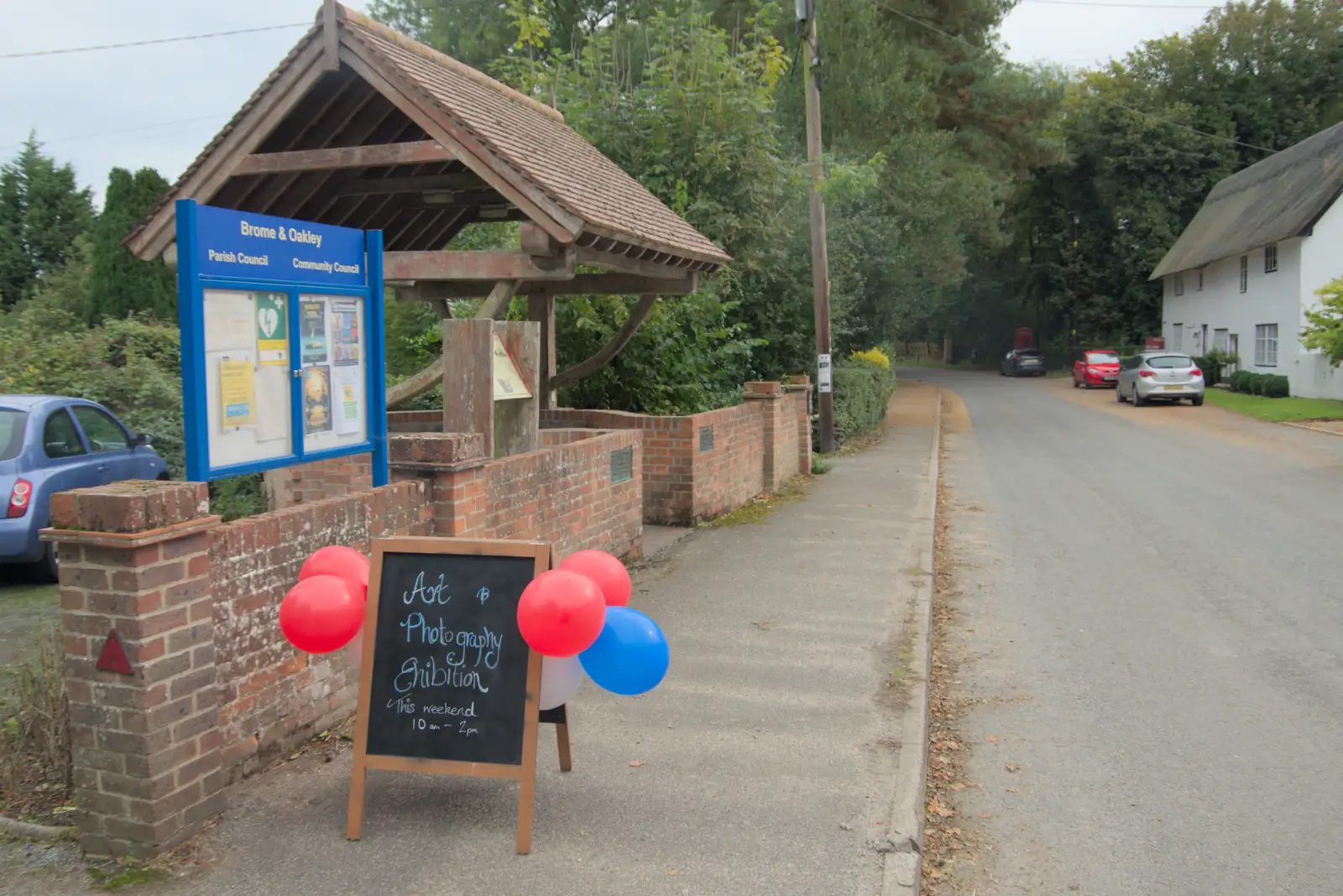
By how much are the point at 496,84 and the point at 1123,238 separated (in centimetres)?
4615

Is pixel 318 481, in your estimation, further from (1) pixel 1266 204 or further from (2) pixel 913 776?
(1) pixel 1266 204

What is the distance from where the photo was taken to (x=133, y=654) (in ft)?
12.5

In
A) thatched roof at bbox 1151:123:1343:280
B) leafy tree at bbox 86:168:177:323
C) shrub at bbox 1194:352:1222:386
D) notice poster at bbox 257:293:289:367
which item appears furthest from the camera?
shrub at bbox 1194:352:1222:386

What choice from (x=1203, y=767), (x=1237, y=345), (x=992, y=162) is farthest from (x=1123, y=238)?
(x=1203, y=767)

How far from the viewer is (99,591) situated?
12.5 feet

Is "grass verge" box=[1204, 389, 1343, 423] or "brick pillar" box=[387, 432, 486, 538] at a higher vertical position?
"brick pillar" box=[387, 432, 486, 538]

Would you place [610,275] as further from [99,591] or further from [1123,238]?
[1123,238]

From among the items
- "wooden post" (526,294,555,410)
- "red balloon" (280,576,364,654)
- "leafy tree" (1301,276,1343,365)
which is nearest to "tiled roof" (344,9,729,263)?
"wooden post" (526,294,555,410)

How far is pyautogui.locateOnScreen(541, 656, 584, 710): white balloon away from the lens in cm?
424

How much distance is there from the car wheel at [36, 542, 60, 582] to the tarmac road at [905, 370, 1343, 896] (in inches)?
283

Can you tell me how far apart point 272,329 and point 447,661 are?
1817 mm

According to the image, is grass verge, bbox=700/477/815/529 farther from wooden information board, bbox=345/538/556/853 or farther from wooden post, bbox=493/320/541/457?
wooden information board, bbox=345/538/556/853

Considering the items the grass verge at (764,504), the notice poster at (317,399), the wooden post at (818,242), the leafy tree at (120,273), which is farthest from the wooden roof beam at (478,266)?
the leafy tree at (120,273)

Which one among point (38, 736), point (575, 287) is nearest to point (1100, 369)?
point (575, 287)
